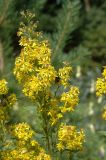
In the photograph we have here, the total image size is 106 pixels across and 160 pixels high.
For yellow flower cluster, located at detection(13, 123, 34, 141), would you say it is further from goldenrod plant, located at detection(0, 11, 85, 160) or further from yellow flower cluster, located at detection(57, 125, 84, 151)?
yellow flower cluster, located at detection(57, 125, 84, 151)

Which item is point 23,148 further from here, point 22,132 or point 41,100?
point 41,100

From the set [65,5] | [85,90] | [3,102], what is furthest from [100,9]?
[3,102]

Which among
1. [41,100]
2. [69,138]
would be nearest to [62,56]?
[41,100]

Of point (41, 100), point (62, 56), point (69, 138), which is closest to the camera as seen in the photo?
point (69, 138)

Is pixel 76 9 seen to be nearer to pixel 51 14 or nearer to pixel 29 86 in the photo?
pixel 29 86

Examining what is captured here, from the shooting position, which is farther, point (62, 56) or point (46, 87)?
point (62, 56)

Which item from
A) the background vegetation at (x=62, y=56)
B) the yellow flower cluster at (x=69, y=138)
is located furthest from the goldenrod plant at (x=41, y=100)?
the background vegetation at (x=62, y=56)
